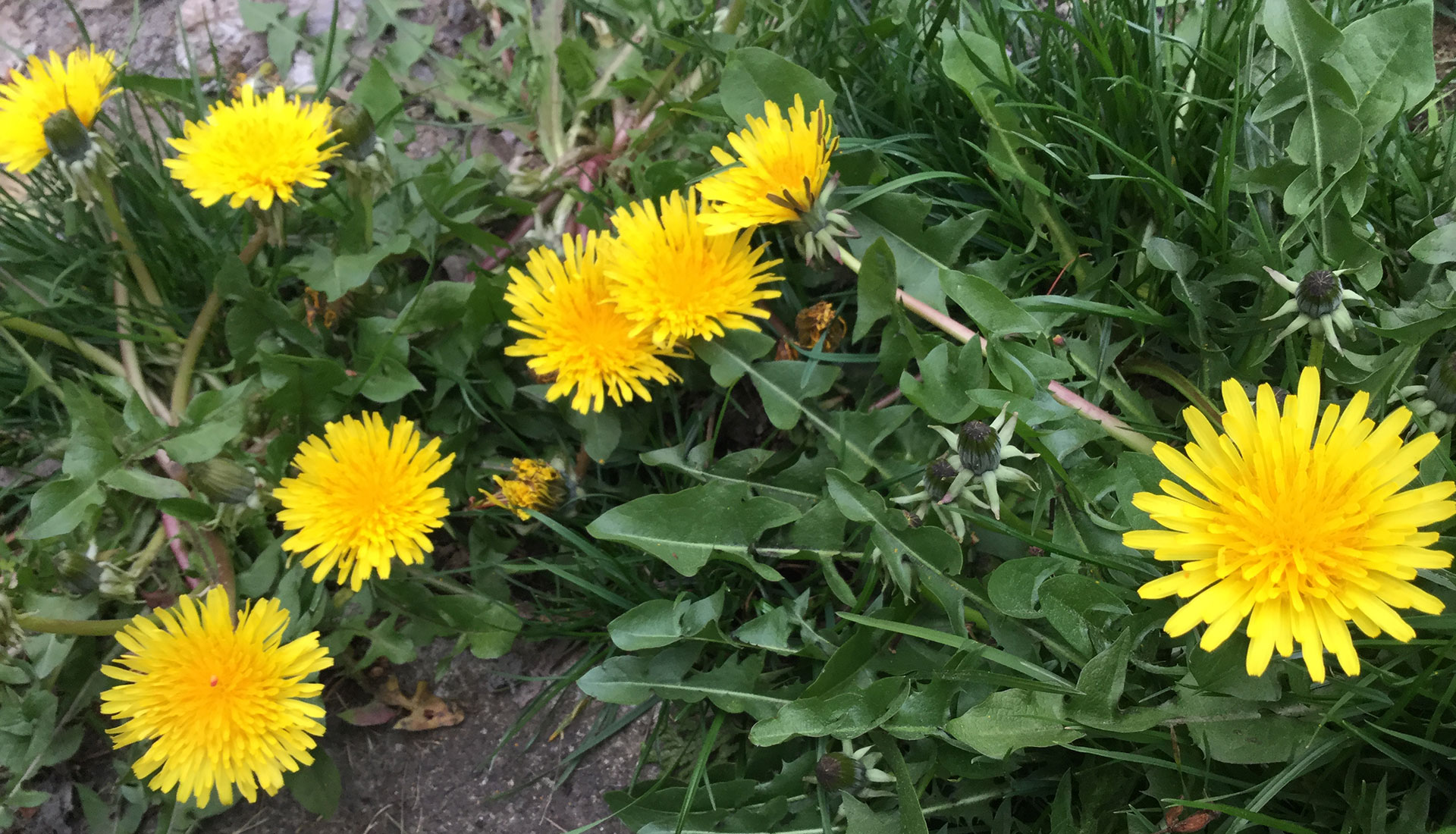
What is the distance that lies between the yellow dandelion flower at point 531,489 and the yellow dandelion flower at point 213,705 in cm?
40

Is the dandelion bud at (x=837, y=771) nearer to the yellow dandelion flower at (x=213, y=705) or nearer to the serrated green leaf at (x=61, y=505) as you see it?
the yellow dandelion flower at (x=213, y=705)

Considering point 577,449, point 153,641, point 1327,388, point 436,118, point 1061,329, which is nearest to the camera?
point 1327,388

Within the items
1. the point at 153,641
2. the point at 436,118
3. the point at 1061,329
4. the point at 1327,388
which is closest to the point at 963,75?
the point at 1061,329

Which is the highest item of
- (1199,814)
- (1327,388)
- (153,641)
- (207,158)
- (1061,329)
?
(207,158)

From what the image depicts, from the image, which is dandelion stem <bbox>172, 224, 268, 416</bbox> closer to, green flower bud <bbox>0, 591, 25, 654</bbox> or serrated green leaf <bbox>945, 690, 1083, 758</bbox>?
green flower bud <bbox>0, 591, 25, 654</bbox>

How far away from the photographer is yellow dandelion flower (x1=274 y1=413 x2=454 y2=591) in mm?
1500

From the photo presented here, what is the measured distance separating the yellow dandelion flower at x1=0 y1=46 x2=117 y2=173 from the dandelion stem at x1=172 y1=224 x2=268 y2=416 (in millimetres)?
368

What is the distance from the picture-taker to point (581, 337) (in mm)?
1521

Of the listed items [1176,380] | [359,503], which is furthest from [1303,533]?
[359,503]

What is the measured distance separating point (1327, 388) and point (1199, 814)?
673 millimetres

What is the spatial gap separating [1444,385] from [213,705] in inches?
75.8

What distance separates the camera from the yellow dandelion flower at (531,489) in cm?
160

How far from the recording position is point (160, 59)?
2350 mm

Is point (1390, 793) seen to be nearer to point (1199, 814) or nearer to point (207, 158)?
point (1199, 814)
